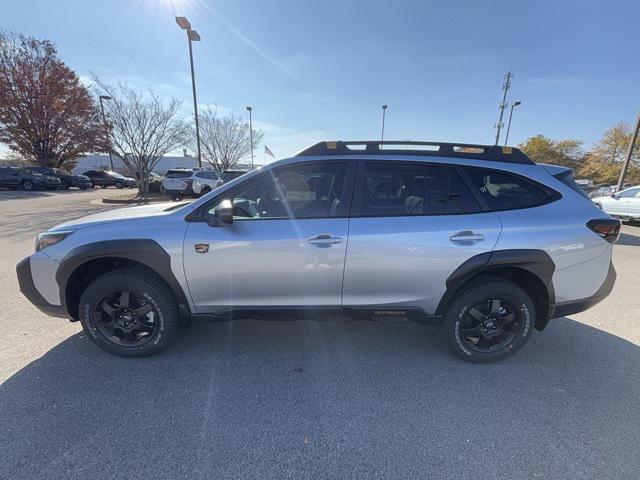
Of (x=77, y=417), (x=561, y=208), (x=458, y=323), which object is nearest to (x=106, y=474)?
(x=77, y=417)

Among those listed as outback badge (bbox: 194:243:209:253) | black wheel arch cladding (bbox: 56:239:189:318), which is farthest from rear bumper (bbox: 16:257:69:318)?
outback badge (bbox: 194:243:209:253)

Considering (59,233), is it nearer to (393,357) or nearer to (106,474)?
(106,474)

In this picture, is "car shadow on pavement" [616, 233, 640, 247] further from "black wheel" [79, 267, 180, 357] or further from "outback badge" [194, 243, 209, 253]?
"black wheel" [79, 267, 180, 357]

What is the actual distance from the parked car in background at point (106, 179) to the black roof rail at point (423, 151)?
3013 centimetres

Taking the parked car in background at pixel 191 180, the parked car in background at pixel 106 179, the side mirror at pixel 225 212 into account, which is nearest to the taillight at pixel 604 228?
the side mirror at pixel 225 212

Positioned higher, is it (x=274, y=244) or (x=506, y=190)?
(x=506, y=190)

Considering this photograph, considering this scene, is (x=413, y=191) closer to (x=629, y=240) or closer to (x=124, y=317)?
(x=124, y=317)

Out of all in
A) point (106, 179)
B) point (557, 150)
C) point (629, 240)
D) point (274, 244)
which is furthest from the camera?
point (557, 150)

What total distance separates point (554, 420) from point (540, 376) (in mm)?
524

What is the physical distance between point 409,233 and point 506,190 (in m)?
0.98

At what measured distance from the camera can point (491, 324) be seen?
107 inches

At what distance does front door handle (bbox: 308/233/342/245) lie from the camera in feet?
8.11

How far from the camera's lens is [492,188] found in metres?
2.65

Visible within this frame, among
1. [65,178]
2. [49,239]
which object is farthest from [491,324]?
[65,178]
